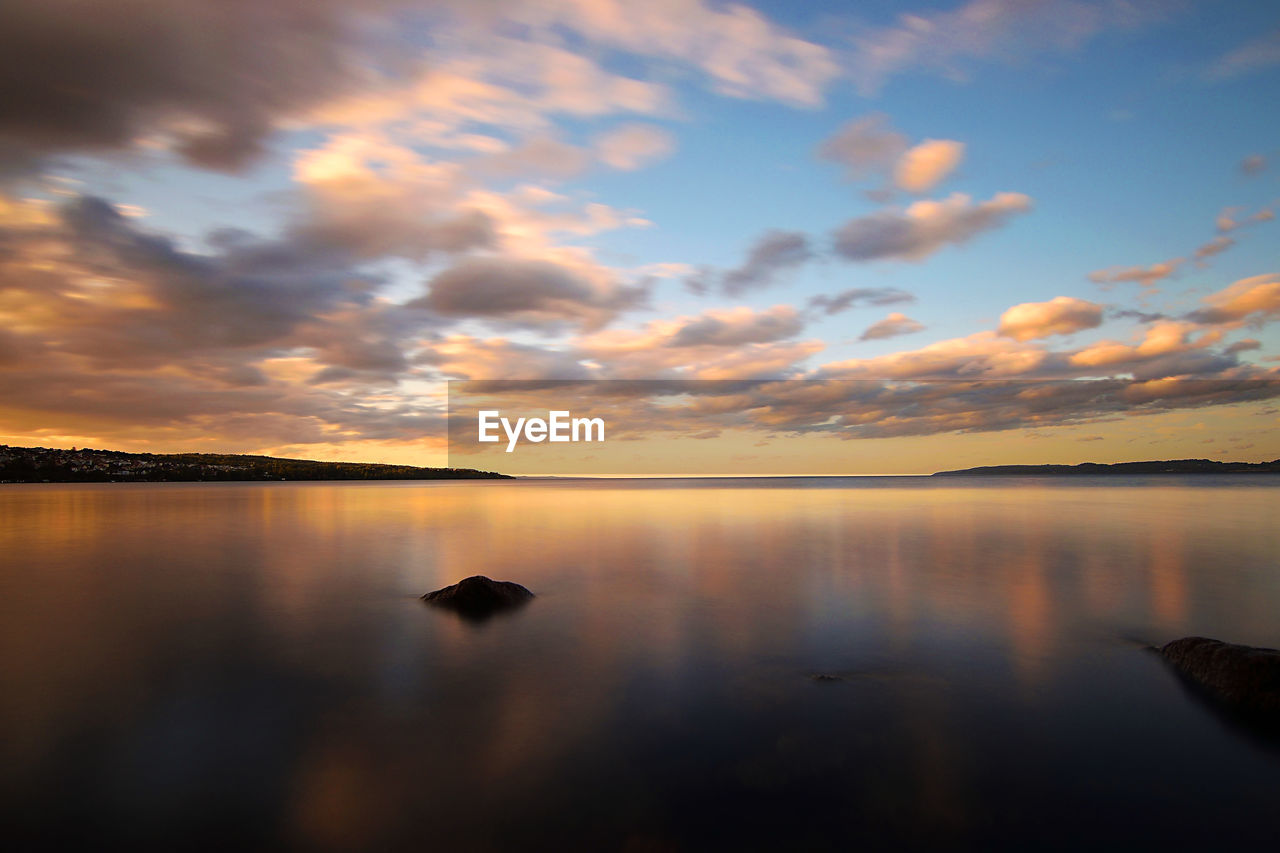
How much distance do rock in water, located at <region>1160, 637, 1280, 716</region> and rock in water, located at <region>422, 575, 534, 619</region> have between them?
14575 millimetres

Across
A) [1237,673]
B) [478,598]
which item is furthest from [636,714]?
[1237,673]

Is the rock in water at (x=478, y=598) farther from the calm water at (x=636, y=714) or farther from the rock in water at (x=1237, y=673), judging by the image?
the rock in water at (x=1237, y=673)

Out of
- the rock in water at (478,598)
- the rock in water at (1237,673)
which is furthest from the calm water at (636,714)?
the rock in water at (478,598)

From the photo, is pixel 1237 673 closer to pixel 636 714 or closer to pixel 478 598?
pixel 636 714

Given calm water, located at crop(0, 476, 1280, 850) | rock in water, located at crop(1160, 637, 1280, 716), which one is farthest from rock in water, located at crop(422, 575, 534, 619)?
rock in water, located at crop(1160, 637, 1280, 716)

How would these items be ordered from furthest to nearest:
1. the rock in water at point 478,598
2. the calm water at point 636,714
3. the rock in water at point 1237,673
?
the rock in water at point 478,598 < the rock in water at point 1237,673 < the calm water at point 636,714

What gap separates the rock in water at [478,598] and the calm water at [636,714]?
2.35 feet

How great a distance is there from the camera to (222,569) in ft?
81.7

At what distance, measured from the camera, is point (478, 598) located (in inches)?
Result: 671

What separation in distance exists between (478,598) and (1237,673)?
50.7 ft

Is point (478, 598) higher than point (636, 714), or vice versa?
point (478, 598)

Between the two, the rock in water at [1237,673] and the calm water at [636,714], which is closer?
the calm water at [636,714]

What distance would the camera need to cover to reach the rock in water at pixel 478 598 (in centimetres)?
1683

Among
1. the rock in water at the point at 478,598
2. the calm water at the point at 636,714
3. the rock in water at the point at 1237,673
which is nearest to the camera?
the calm water at the point at 636,714
